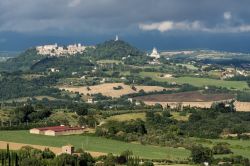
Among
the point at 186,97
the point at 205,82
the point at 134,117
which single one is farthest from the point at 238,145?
the point at 205,82

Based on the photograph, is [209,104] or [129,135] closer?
[129,135]

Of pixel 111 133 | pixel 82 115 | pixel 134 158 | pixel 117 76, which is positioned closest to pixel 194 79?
pixel 117 76

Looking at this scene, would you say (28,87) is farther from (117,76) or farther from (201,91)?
(201,91)

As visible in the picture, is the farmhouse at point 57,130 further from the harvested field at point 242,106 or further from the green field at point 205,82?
the green field at point 205,82

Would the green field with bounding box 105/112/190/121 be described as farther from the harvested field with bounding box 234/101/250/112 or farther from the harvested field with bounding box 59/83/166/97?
the harvested field with bounding box 59/83/166/97

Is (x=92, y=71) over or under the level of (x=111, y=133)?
over

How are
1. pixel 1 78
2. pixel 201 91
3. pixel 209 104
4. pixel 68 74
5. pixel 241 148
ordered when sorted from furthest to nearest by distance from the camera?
pixel 68 74, pixel 1 78, pixel 201 91, pixel 209 104, pixel 241 148
